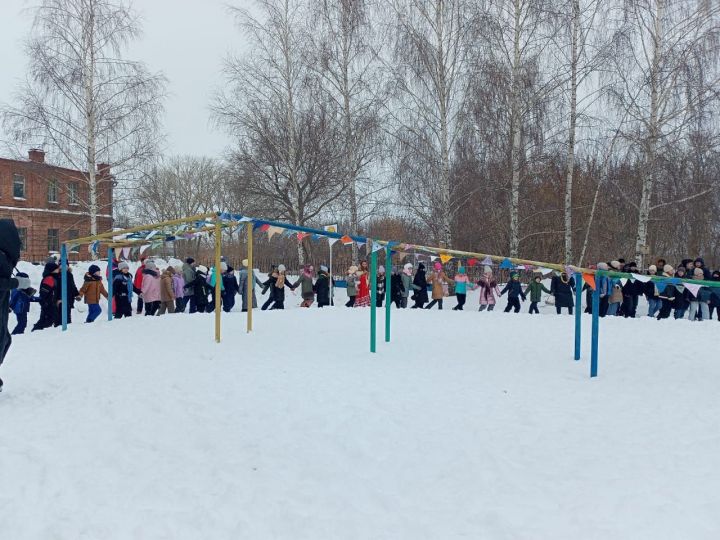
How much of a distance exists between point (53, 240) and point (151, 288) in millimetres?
27493

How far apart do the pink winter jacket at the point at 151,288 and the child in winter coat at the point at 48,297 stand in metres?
2.08

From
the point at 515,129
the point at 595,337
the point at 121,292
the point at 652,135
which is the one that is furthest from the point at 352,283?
the point at 595,337

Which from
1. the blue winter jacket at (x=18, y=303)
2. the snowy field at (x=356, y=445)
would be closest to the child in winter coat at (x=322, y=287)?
the blue winter jacket at (x=18, y=303)

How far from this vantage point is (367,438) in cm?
479

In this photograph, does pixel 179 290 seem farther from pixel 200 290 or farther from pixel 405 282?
pixel 405 282

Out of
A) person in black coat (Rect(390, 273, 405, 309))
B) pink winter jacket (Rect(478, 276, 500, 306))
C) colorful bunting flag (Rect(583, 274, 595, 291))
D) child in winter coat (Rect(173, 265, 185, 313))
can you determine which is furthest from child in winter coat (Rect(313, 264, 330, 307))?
colorful bunting flag (Rect(583, 274, 595, 291))

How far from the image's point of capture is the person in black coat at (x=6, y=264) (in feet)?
18.1

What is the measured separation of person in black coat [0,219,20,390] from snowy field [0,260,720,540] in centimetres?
75

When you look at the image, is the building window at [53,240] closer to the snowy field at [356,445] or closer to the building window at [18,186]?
the building window at [18,186]

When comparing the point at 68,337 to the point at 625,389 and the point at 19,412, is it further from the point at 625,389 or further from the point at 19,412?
the point at 625,389

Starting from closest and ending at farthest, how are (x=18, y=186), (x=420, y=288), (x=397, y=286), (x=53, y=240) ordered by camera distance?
(x=397, y=286)
(x=420, y=288)
(x=18, y=186)
(x=53, y=240)

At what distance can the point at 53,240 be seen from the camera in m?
37.5

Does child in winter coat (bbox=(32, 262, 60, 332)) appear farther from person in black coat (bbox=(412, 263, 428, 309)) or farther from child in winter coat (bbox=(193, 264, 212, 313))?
person in black coat (bbox=(412, 263, 428, 309))

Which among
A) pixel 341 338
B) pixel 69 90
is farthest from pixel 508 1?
pixel 69 90
